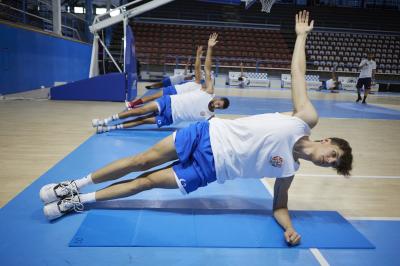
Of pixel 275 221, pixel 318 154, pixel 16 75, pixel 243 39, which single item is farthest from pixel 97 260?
pixel 243 39

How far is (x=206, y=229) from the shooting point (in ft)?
9.02

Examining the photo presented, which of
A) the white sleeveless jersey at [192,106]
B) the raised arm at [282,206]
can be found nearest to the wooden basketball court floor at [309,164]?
the raised arm at [282,206]

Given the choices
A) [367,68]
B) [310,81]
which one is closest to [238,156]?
[367,68]

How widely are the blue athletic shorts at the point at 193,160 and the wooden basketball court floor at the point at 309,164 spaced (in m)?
0.87

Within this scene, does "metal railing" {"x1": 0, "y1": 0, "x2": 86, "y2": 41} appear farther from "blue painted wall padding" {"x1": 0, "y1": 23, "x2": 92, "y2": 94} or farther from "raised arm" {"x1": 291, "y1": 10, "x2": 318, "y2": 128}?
"raised arm" {"x1": 291, "y1": 10, "x2": 318, "y2": 128}

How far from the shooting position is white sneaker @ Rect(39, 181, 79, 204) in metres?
2.82

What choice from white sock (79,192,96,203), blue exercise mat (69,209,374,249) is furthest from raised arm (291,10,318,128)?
white sock (79,192,96,203)

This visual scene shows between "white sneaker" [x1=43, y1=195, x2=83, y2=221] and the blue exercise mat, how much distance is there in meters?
0.13

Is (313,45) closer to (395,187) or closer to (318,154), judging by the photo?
(395,187)

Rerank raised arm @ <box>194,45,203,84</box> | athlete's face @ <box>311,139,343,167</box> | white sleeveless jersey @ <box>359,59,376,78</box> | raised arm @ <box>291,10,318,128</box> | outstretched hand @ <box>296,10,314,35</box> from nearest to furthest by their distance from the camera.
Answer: athlete's face @ <box>311,139,343,167</box> < raised arm @ <box>291,10,318,128</box> < outstretched hand @ <box>296,10,314,35</box> < raised arm @ <box>194,45,203,84</box> < white sleeveless jersey @ <box>359,59,376,78</box>

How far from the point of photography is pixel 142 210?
3.02m

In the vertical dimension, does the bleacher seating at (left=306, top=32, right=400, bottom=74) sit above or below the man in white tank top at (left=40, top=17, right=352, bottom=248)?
above

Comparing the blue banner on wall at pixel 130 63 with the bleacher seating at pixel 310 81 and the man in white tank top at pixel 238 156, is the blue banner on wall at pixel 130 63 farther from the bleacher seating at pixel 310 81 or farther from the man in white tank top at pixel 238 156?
the bleacher seating at pixel 310 81

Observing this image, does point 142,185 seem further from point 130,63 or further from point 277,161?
point 130,63
